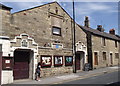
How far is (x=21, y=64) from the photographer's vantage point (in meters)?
12.8

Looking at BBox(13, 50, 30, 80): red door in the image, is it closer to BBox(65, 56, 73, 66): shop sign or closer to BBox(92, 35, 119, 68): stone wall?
BBox(65, 56, 73, 66): shop sign

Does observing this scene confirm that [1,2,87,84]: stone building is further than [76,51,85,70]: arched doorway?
No

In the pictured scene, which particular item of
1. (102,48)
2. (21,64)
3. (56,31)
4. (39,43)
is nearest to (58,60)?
(39,43)

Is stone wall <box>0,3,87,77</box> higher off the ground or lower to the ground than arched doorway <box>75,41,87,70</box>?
higher

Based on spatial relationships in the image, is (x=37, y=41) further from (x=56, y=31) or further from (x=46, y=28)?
(x=56, y=31)

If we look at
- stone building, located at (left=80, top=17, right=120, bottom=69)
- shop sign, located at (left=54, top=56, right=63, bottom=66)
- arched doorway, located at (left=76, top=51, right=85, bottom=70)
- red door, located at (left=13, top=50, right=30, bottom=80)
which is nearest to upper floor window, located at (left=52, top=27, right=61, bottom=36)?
shop sign, located at (left=54, top=56, right=63, bottom=66)

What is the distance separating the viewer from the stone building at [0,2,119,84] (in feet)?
37.6

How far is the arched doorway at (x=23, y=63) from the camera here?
1243 centimetres

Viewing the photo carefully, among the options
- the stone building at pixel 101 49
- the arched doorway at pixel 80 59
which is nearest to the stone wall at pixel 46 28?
the arched doorway at pixel 80 59

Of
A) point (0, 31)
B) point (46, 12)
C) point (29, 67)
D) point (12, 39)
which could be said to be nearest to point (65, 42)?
point (46, 12)

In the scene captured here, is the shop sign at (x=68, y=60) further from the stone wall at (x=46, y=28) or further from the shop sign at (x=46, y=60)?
the shop sign at (x=46, y=60)

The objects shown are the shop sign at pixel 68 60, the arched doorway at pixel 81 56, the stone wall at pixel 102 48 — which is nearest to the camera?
the shop sign at pixel 68 60

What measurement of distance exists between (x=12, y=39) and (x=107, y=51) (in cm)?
1732

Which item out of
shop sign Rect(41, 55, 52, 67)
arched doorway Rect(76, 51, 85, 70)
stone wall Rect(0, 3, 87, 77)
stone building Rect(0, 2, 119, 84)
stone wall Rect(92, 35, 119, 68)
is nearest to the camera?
stone building Rect(0, 2, 119, 84)
